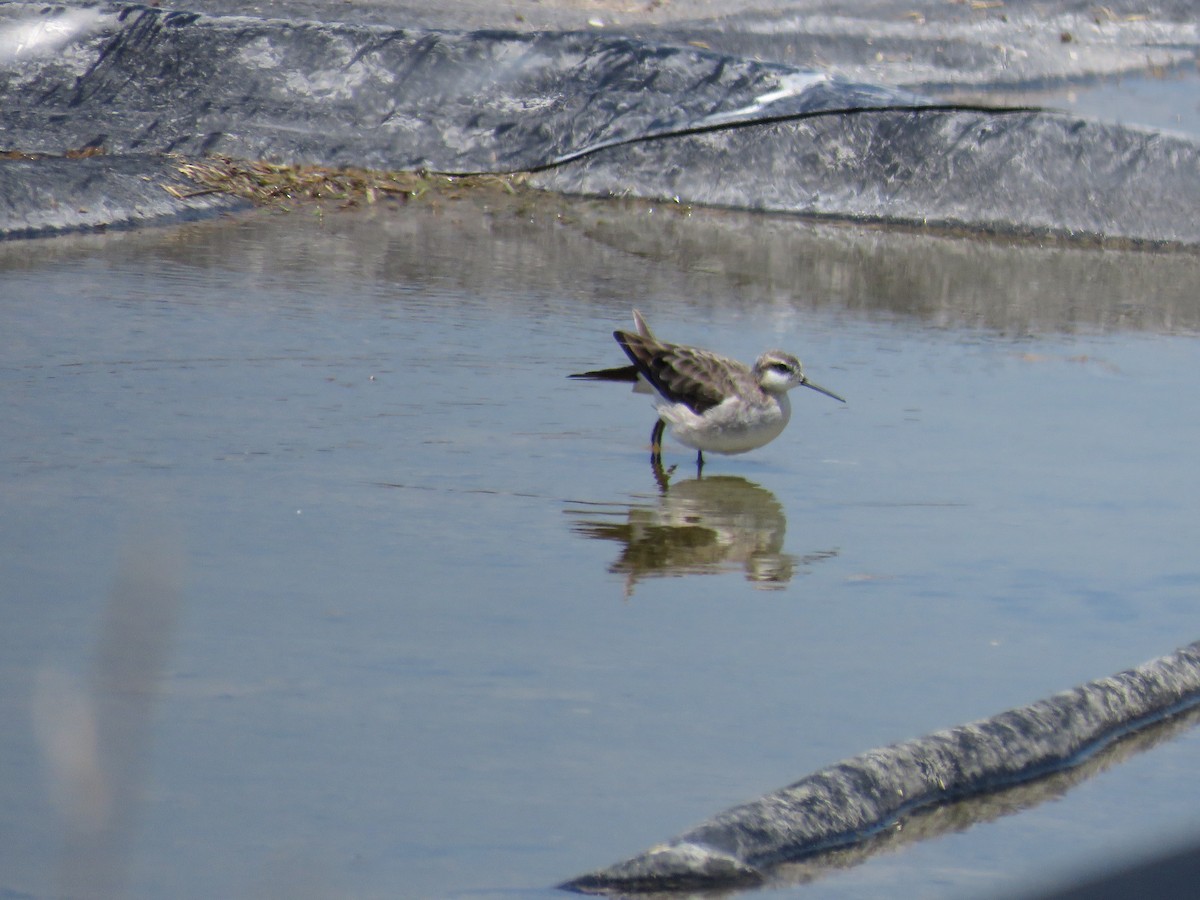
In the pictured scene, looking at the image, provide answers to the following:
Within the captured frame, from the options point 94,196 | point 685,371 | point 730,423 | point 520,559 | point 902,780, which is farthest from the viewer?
point 94,196

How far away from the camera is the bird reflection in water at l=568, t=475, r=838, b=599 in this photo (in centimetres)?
453

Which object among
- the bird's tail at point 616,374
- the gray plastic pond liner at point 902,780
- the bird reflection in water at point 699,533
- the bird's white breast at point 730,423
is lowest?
the gray plastic pond liner at point 902,780

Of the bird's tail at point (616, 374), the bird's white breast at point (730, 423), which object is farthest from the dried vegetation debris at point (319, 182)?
the bird's white breast at point (730, 423)

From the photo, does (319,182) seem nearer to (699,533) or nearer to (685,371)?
(685,371)

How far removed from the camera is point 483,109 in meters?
10.4

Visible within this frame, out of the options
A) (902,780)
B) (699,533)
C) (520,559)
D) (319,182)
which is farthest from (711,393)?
(319,182)

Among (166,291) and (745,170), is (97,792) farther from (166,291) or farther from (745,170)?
(745,170)

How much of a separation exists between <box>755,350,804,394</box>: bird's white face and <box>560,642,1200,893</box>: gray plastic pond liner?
1899mm

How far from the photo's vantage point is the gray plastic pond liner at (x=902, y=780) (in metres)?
2.84

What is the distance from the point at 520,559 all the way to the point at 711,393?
1.20m

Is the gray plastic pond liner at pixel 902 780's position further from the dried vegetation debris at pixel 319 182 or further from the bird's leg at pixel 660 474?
the dried vegetation debris at pixel 319 182

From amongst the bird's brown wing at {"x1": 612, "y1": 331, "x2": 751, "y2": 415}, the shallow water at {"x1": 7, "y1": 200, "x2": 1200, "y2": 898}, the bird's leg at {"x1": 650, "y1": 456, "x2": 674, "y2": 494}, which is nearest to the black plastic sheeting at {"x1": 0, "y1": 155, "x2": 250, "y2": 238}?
the shallow water at {"x1": 7, "y1": 200, "x2": 1200, "y2": 898}

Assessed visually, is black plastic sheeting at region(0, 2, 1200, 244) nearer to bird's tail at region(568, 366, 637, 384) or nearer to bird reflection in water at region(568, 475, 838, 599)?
bird's tail at region(568, 366, 637, 384)

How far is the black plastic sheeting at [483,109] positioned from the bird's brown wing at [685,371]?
435 centimetres
